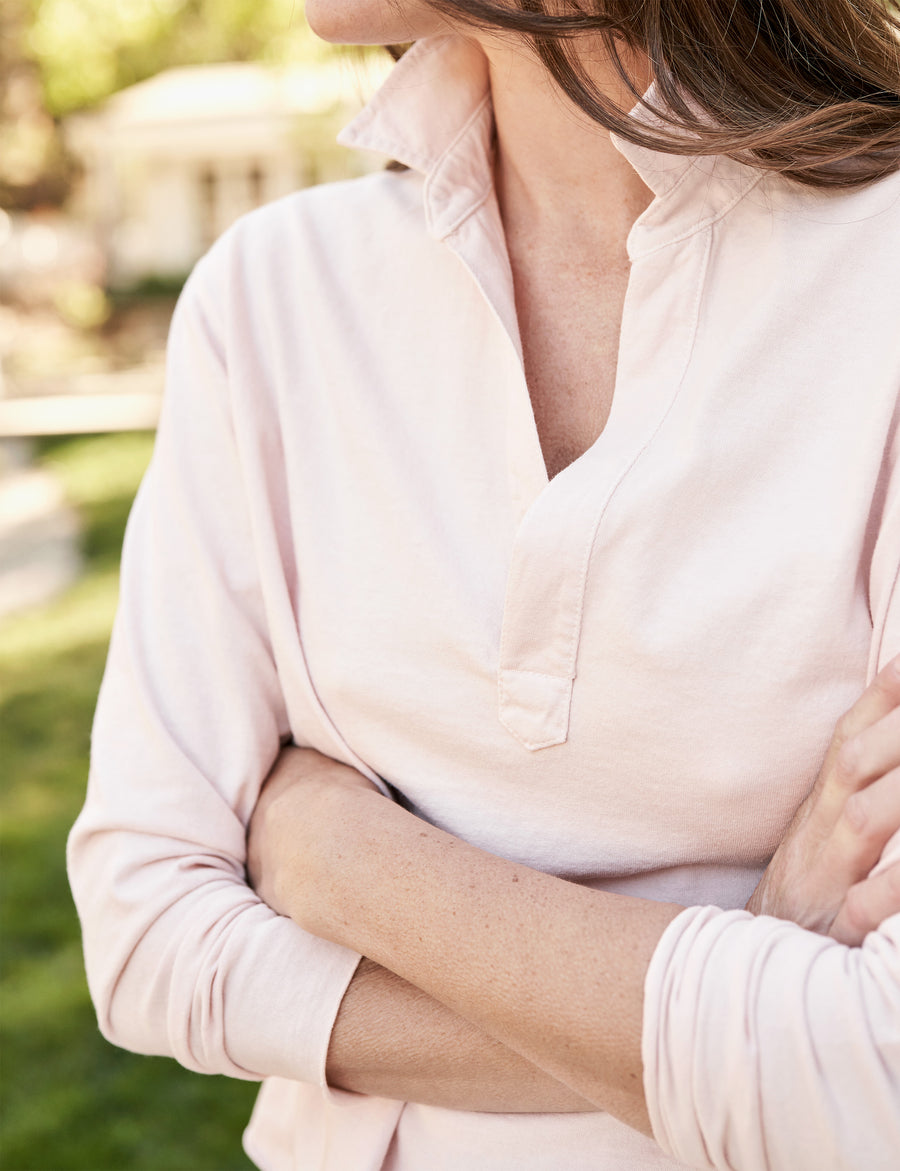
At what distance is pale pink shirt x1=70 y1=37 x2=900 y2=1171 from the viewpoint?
134 centimetres

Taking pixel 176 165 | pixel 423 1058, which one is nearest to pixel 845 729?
pixel 423 1058

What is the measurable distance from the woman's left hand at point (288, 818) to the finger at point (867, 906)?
579mm

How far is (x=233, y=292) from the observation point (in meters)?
1.75

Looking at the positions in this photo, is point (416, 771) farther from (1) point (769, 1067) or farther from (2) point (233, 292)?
(2) point (233, 292)

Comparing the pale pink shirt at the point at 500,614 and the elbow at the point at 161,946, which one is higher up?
the pale pink shirt at the point at 500,614

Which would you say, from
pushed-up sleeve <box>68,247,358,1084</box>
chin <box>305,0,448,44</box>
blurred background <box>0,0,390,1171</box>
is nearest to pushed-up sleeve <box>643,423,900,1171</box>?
pushed-up sleeve <box>68,247,358,1084</box>

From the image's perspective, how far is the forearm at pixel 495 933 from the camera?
1289mm

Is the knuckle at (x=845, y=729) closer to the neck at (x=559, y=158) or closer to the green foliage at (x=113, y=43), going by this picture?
the neck at (x=559, y=158)

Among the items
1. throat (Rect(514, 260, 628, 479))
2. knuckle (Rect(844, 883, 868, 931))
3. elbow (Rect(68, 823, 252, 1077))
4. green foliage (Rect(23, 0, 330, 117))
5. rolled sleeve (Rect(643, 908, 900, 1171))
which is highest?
throat (Rect(514, 260, 628, 479))

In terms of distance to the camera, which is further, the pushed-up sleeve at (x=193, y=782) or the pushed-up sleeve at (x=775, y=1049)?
the pushed-up sleeve at (x=193, y=782)

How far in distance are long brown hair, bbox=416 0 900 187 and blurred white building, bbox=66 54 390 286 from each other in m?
24.6

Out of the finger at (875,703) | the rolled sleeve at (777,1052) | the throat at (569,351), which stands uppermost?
the throat at (569,351)

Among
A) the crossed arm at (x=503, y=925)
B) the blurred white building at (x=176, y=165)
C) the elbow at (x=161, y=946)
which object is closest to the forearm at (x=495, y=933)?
the crossed arm at (x=503, y=925)

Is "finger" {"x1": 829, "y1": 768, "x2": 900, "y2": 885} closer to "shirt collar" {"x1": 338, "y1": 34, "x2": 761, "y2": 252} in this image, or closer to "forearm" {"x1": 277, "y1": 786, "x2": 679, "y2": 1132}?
"forearm" {"x1": 277, "y1": 786, "x2": 679, "y2": 1132}
